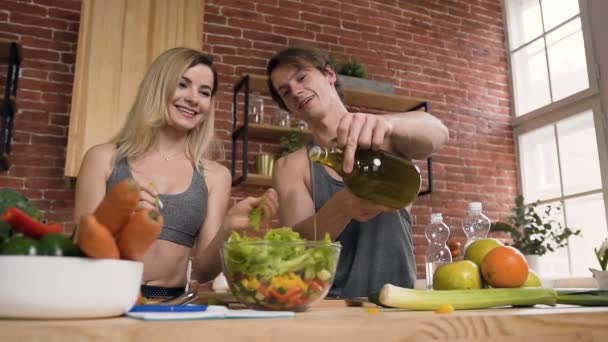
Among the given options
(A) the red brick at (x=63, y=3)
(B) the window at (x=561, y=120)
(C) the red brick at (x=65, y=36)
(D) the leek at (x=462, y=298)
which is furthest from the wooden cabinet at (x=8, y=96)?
(B) the window at (x=561, y=120)

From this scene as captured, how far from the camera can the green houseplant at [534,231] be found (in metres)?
3.27

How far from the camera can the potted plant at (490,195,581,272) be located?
325 centimetres

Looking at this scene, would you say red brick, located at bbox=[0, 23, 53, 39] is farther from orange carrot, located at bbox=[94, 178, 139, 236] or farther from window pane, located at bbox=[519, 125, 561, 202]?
window pane, located at bbox=[519, 125, 561, 202]

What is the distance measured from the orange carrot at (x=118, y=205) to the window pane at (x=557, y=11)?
12.8 feet

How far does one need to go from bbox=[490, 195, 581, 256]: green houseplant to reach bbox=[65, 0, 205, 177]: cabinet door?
2384 millimetres

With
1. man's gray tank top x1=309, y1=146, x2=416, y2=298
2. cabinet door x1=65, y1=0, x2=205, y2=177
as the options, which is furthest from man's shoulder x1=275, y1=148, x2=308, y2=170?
cabinet door x1=65, y1=0, x2=205, y2=177

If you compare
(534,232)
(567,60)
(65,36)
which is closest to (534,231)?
(534,232)

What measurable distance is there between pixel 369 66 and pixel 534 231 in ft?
5.30

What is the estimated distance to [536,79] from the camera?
12.9 ft

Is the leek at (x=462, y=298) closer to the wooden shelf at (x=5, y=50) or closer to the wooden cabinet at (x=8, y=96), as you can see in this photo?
the wooden cabinet at (x=8, y=96)

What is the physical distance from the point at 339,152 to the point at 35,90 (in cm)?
246

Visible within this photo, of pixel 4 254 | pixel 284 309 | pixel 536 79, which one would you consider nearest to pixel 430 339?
pixel 284 309

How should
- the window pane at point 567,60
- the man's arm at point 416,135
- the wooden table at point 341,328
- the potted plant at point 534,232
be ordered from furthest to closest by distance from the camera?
the window pane at point 567,60
the potted plant at point 534,232
the man's arm at point 416,135
the wooden table at point 341,328

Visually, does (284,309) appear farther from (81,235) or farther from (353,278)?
(353,278)
